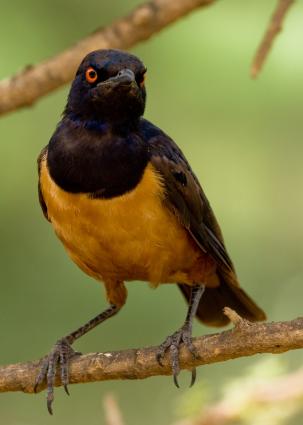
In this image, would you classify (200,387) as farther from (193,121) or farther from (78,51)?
(193,121)

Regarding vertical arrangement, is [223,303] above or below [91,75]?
below

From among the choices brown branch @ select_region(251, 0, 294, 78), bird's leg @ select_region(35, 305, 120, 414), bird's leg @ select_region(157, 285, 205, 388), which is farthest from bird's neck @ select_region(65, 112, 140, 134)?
bird's leg @ select_region(35, 305, 120, 414)

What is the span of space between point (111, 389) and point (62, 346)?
16.5 ft

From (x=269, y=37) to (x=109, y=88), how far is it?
1.02 metres

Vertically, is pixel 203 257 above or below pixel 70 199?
below

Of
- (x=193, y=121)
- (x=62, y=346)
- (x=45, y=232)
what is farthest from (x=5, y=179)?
(x=62, y=346)

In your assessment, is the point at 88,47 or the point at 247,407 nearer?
the point at 247,407

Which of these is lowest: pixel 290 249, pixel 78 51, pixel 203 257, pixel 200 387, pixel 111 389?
pixel 111 389

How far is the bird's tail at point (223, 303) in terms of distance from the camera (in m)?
7.54

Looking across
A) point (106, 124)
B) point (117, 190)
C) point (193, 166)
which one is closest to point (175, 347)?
point (117, 190)

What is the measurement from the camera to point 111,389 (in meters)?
11.7

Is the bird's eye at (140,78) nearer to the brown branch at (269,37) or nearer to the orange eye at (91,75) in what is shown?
the orange eye at (91,75)

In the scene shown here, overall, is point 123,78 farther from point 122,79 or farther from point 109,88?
point 109,88

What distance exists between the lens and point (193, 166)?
33.6 feet
